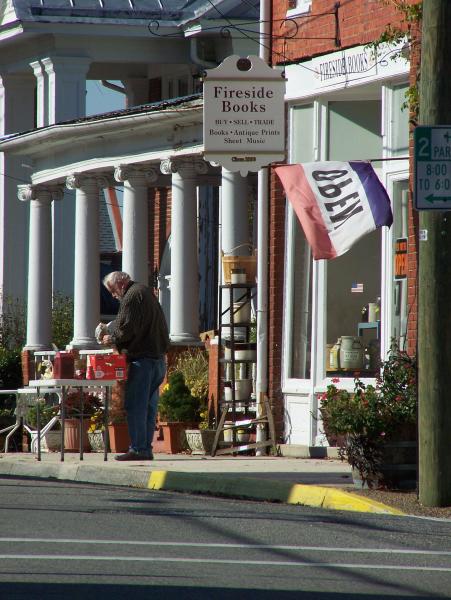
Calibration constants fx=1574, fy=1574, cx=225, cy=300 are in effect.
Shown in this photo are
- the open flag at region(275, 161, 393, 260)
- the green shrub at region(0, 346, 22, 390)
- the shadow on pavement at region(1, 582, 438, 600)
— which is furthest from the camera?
the green shrub at region(0, 346, 22, 390)

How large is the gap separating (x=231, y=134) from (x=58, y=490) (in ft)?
15.8

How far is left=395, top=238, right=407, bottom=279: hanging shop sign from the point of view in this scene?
15297 mm

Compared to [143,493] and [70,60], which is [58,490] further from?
[70,60]

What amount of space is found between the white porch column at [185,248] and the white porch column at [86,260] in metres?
1.84

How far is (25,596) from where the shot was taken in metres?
7.00

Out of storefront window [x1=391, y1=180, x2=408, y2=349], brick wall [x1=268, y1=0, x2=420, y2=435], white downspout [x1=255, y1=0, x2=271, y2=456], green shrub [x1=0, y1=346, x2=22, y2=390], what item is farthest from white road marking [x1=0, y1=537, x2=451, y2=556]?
green shrub [x1=0, y1=346, x2=22, y2=390]

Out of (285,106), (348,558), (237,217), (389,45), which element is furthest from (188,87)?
(348,558)

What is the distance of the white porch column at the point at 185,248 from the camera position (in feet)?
65.6

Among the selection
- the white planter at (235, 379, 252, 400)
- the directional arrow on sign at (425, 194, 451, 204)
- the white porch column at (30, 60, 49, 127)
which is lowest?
the white planter at (235, 379, 252, 400)

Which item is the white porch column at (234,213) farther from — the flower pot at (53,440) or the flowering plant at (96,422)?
the flower pot at (53,440)

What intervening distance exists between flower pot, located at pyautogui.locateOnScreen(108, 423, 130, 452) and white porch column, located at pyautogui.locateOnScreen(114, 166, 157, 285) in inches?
125

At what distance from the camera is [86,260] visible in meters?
21.5

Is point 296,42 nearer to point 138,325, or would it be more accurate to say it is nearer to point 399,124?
point 399,124

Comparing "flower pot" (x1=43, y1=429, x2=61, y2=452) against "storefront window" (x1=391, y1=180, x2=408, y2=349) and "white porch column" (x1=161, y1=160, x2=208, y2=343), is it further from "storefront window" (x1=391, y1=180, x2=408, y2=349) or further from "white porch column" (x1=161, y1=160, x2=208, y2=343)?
"storefront window" (x1=391, y1=180, x2=408, y2=349)
